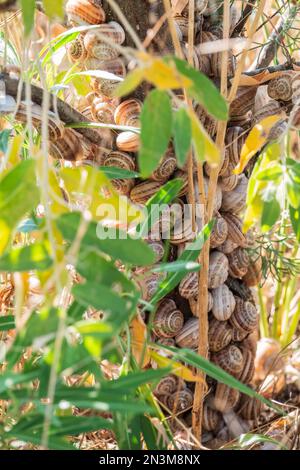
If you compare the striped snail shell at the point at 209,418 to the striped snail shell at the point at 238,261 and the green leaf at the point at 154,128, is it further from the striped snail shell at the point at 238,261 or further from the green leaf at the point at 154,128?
the green leaf at the point at 154,128

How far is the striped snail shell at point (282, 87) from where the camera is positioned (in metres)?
1.04

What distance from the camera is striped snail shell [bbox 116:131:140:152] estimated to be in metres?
0.99

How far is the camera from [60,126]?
37.1 inches

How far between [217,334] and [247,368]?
0.34 feet

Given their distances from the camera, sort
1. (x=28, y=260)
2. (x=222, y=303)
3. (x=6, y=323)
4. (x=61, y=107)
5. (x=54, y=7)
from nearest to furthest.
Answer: (x=28, y=260), (x=54, y=7), (x=6, y=323), (x=61, y=107), (x=222, y=303)

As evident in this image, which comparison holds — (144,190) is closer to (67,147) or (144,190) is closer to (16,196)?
(67,147)

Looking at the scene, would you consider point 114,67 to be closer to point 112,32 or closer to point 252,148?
point 112,32

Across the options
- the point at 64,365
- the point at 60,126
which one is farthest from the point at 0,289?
the point at 64,365

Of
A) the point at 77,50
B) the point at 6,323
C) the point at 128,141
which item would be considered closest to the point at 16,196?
the point at 6,323

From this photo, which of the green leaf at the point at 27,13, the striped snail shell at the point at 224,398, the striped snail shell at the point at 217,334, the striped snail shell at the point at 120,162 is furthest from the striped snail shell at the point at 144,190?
the green leaf at the point at 27,13

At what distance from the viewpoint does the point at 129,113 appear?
1017mm

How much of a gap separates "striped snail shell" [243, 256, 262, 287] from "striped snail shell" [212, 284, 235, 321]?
3.9 inches

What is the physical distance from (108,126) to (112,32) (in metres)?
0.15

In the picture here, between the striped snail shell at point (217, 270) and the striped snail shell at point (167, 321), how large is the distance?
0.24 feet
